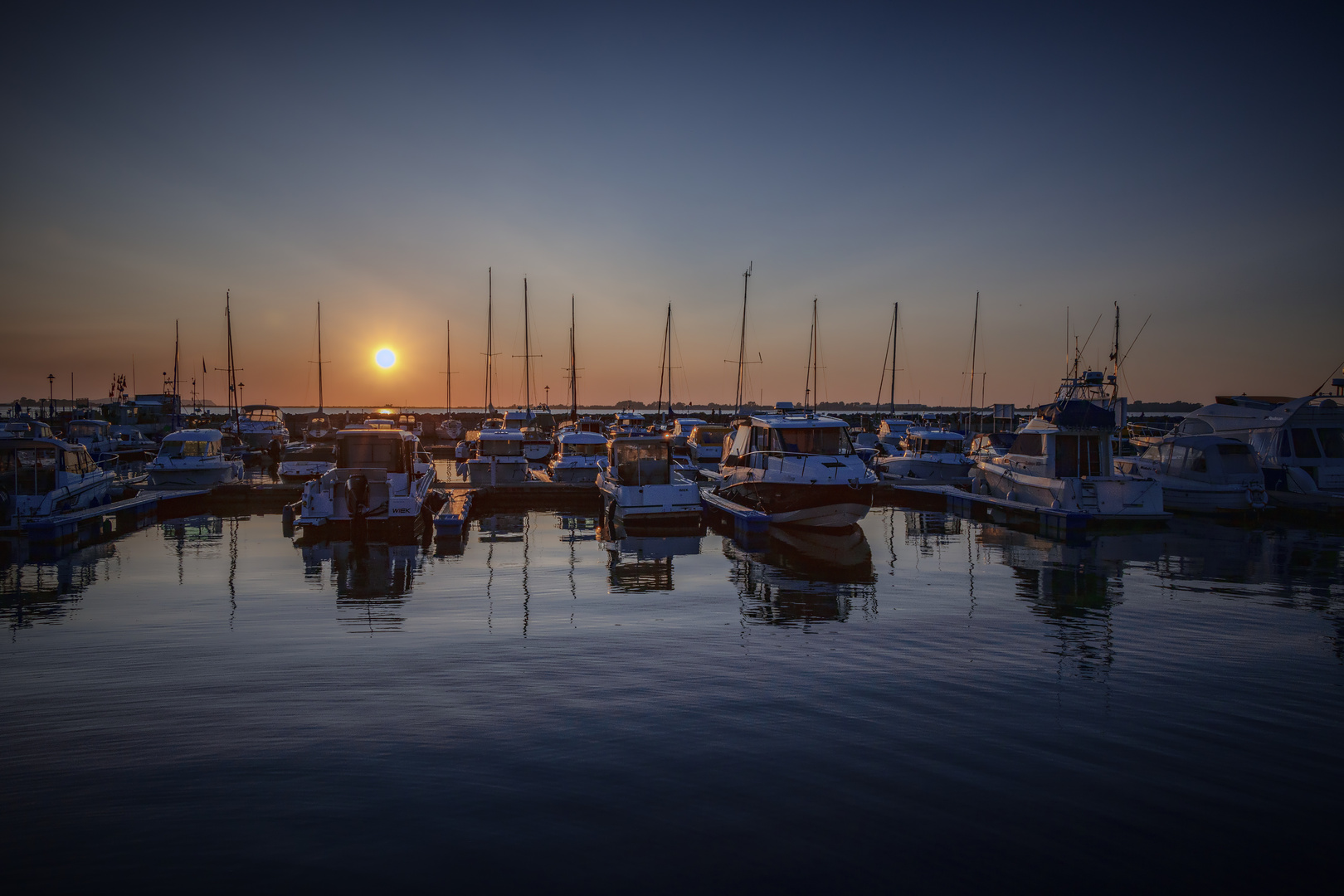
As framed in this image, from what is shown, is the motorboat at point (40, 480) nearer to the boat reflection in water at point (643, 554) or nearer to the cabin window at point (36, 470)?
the cabin window at point (36, 470)

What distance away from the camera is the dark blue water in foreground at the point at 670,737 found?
17.8 ft

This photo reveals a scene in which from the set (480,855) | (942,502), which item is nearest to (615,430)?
(942,502)

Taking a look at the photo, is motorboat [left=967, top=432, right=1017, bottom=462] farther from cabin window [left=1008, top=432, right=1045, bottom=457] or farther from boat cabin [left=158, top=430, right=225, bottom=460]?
boat cabin [left=158, top=430, right=225, bottom=460]

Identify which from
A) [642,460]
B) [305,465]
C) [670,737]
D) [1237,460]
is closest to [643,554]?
[642,460]

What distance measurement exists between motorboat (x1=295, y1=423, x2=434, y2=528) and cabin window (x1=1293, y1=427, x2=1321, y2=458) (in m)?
28.3

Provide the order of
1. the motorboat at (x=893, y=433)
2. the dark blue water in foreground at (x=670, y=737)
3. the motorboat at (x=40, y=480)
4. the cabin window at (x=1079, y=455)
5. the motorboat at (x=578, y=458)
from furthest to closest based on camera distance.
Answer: the motorboat at (x=893, y=433) < the motorboat at (x=578, y=458) < the cabin window at (x=1079, y=455) < the motorboat at (x=40, y=480) < the dark blue water in foreground at (x=670, y=737)

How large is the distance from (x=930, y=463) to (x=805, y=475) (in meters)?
16.5

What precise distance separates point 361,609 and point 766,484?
11763mm

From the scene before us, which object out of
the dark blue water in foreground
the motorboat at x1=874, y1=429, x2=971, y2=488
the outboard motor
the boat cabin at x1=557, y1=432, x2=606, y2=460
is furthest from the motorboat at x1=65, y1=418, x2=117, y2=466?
the motorboat at x1=874, y1=429, x2=971, y2=488

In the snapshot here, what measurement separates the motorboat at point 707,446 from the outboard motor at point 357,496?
75.0ft

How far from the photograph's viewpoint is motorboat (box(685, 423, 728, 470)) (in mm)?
41688

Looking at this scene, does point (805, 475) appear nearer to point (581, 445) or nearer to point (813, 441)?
point (813, 441)

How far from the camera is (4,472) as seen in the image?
19.8 m

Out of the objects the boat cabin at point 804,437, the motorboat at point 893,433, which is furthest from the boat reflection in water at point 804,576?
the motorboat at point 893,433
